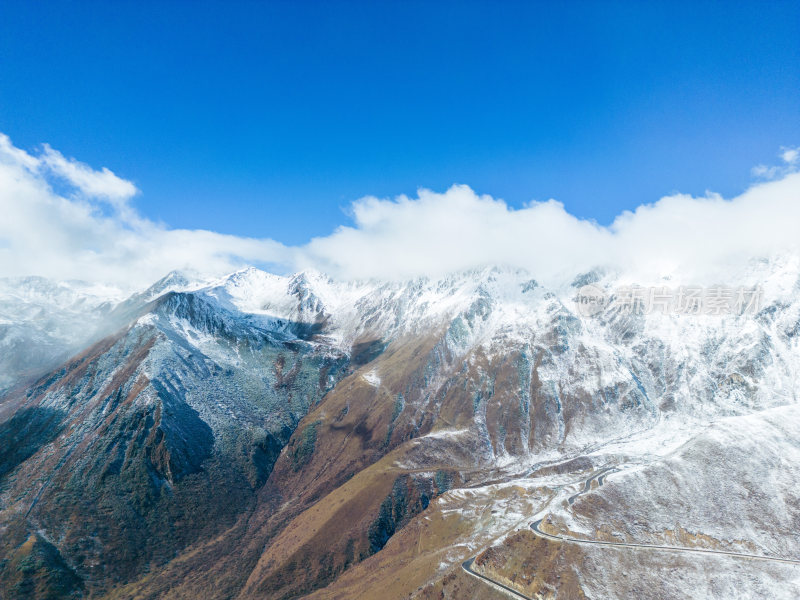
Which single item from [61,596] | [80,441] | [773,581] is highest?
[80,441]

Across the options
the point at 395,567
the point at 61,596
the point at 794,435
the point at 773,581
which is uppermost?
the point at 794,435

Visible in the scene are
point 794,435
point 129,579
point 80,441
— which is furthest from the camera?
point 80,441

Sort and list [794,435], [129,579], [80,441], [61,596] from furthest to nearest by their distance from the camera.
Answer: [80,441]
[794,435]
[129,579]
[61,596]

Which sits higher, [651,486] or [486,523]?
[651,486]

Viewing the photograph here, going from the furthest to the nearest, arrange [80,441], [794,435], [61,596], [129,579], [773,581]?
[80,441], [794,435], [129,579], [61,596], [773,581]

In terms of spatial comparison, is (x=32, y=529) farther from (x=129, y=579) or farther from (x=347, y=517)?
(x=347, y=517)

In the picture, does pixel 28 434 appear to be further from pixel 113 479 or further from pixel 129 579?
pixel 129 579

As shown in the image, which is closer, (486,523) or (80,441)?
(486,523)

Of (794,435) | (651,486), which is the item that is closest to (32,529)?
(651,486)

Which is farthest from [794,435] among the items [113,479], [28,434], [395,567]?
[28,434]

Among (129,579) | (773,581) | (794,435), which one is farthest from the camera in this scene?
(794,435)
